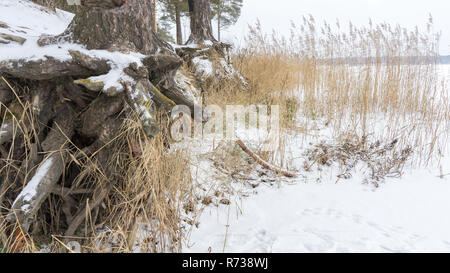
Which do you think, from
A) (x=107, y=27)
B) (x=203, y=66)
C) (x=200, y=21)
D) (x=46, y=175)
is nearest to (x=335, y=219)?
(x=46, y=175)

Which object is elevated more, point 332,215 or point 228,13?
point 228,13

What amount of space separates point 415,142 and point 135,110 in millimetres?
3280

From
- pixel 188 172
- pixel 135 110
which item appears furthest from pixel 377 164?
pixel 135 110

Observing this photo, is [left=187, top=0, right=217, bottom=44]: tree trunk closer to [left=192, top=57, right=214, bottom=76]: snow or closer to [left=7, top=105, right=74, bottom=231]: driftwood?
[left=192, top=57, right=214, bottom=76]: snow

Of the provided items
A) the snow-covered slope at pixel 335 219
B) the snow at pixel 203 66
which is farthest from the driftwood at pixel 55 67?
the snow at pixel 203 66

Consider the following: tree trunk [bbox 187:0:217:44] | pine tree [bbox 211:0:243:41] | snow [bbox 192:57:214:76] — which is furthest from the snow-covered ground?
pine tree [bbox 211:0:243:41]

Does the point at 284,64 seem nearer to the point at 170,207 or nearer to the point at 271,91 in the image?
the point at 271,91

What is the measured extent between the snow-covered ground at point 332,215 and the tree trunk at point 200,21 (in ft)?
9.27

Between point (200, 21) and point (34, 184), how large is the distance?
401 centimetres

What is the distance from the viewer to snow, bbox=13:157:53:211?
142 cm

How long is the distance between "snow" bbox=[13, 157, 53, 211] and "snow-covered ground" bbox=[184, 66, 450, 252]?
96cm

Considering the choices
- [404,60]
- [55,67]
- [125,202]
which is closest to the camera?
[55,67]

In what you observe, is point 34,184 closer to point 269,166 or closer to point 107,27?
point 107,27

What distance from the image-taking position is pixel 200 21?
15.3 ft
